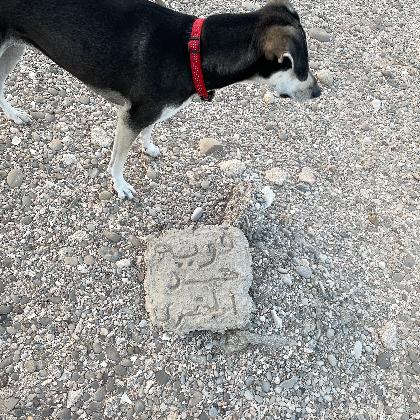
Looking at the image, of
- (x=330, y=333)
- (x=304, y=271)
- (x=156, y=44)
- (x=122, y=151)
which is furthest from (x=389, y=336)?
(x=156, y=44)

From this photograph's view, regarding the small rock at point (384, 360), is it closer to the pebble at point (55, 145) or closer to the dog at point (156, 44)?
the dog at point (156, 44)

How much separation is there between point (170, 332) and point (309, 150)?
2.16 metres

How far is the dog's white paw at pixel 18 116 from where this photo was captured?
4.83m

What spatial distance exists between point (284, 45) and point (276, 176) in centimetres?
147

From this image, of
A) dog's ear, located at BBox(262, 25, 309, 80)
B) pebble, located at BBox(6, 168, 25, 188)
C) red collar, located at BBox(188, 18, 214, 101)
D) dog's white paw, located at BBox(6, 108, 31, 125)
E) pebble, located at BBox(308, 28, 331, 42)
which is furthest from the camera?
pebble, located at BBox(308, 28, 331, 42)

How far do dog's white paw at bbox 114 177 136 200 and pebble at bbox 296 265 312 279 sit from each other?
144cm

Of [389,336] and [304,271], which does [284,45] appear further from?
[389,336]

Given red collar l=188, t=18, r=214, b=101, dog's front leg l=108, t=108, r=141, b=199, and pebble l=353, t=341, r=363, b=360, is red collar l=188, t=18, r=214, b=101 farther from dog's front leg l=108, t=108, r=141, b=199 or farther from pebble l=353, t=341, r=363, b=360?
pebble l=353, t=341, r=363, b=360

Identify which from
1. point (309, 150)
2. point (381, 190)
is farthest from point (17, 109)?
point (381, 190)

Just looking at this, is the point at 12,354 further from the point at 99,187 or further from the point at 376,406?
the point at 376,406

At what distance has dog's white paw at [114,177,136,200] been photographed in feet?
14.7

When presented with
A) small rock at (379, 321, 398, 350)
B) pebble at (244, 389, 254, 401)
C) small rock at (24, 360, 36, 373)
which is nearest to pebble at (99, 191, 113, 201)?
small rock at (24, 360, 36, 373)

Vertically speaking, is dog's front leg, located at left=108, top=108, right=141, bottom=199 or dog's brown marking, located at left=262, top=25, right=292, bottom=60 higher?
dog's brown marking, located at left=262, top=25, right=292, bottom=60

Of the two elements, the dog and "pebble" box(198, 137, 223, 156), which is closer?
the dog
